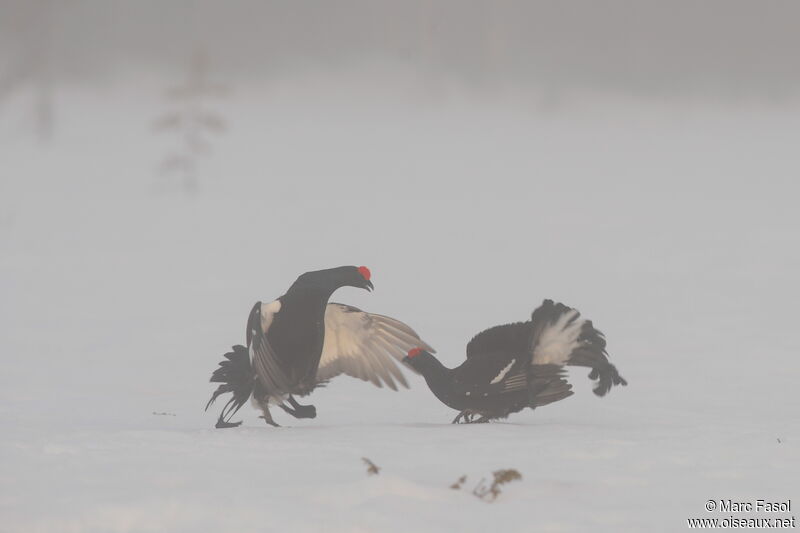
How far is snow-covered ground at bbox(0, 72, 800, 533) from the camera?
477cm

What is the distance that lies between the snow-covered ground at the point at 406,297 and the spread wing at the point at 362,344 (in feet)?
1.53

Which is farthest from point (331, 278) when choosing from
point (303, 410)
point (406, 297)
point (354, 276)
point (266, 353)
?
point (406, 297)

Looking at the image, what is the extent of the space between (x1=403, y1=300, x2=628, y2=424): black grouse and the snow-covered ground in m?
0.23

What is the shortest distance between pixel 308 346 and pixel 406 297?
8.40 metres

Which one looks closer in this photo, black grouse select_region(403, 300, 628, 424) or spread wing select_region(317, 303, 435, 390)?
black grouse select_region(403, 300, 628, 424)

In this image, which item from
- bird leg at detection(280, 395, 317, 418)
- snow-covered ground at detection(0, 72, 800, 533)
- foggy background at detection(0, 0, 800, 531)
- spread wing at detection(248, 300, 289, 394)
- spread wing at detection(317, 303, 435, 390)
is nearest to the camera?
snow-covered ground at detection(0, 72, 800, 533)

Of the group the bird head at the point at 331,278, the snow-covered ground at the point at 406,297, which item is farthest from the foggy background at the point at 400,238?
the bird head at the point at 331,278

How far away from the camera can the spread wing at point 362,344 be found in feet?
22.1

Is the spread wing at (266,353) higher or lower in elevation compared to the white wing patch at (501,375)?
higher

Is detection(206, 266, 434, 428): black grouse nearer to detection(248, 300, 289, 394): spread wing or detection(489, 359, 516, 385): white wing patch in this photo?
detection(248, 300, 289, 394): spread wing

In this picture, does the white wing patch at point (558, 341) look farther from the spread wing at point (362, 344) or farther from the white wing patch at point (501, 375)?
the spread wing at point (362, 344)

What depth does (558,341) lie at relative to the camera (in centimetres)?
641

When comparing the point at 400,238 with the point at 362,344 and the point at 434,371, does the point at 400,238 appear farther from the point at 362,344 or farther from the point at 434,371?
the point at 434,371

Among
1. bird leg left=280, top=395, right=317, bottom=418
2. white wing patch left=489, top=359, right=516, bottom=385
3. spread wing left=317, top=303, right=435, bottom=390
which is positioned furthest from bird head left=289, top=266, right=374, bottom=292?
white wing patch left=489, top=359, right=516, bottom=385
